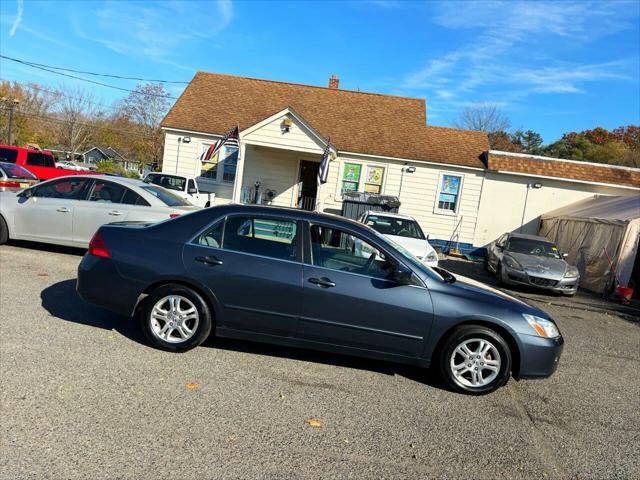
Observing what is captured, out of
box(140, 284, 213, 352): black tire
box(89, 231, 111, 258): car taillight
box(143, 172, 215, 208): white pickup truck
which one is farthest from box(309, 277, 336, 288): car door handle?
box(143, 172, 215, 208): white pickup truck

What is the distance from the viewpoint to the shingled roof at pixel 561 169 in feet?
61.8

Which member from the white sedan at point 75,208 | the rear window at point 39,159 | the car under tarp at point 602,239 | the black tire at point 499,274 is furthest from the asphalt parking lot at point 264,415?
the rear window at point 39,159

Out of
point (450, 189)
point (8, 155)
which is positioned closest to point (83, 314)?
point (450, 189)

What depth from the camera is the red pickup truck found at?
1917 centimetres

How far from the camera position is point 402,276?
454cm

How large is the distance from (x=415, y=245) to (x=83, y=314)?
6773 millimetres

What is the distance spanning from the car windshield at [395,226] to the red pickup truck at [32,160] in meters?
14.0

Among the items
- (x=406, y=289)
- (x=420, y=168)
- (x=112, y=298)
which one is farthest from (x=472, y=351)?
(x=420, y=168)

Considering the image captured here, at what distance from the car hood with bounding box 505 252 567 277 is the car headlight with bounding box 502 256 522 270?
0.31 ft

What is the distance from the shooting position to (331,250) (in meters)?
4.80

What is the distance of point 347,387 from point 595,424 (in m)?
2.22

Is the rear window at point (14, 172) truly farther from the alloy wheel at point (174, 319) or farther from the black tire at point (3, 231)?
the alloy wheel at point (174, 319)

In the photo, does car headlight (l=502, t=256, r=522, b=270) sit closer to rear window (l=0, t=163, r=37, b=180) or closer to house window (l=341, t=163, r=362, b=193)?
house window (l=341, t=163, r=362, b=193)

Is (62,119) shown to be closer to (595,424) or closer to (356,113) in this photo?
(356,113)
